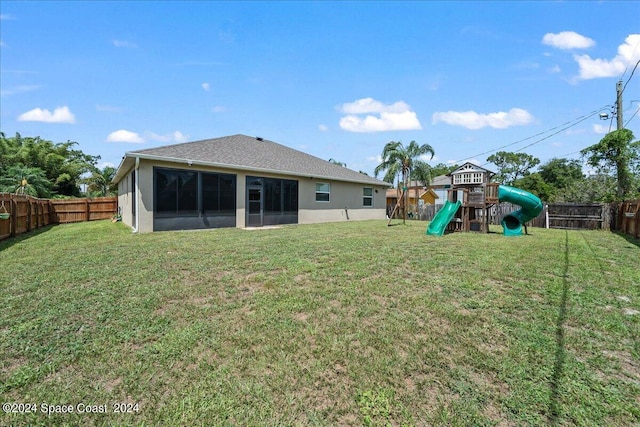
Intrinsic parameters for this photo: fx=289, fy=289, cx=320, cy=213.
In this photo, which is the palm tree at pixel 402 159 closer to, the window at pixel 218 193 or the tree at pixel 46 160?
the window at pixel 218 193

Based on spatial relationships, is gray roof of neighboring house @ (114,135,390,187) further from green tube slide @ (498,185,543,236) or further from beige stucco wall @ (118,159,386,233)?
green tube slide @ (498,185,543,236)

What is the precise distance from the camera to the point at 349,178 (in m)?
17.6

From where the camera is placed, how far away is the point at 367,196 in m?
19.8

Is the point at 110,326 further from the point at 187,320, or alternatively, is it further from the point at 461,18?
the point at 461,18

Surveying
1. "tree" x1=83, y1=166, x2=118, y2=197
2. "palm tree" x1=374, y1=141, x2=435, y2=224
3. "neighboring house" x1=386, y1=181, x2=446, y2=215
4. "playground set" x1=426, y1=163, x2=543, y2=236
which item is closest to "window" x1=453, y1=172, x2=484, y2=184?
"playground set" x1=426, y1=163, x2=543, y2=236

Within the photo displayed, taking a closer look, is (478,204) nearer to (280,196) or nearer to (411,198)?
(280,196)

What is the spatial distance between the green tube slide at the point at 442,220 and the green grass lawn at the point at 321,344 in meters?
5.44

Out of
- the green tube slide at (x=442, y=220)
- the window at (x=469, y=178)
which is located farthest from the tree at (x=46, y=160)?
the window at (x=469, y=178)

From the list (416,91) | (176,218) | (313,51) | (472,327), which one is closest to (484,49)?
(416,91)

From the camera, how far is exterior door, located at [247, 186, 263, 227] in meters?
12.9

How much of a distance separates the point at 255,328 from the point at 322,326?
0.71 m

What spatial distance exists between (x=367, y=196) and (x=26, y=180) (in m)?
22.3

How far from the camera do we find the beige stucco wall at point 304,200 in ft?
32.9

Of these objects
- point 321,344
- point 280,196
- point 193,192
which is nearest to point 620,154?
point 280,196
